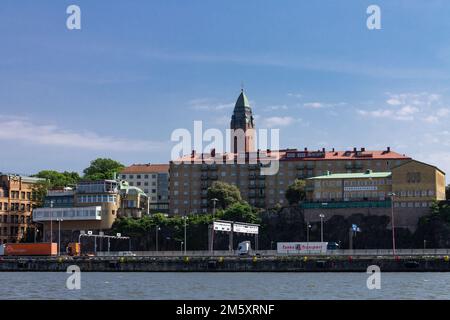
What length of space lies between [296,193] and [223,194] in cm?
1782

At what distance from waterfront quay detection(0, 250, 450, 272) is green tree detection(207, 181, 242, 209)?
6432 cm

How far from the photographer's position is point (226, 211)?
168000 millimetres

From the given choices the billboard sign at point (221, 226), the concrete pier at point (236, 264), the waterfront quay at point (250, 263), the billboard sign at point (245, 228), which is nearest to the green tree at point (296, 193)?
the billboard sign at point (245, 228)

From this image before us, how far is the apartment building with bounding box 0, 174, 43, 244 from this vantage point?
179625 millimetres

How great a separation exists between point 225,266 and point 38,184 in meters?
93.2

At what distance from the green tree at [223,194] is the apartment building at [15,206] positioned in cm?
4302

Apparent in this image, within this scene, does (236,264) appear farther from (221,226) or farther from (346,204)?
(346,204)

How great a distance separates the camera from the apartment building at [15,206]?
7072 inches

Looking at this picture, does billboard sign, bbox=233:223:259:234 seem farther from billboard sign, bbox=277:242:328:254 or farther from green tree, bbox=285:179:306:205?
green tree, bbox=285:179:306:205

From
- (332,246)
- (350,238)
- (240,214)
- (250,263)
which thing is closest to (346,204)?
(350,238)

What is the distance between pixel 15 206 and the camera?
184000 mm

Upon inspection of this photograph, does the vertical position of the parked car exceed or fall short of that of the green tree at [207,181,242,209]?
it falls short

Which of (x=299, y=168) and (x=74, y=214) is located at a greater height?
(x=299, y=168)

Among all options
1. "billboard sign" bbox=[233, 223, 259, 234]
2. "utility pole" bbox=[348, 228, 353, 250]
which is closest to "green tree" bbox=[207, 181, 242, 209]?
"billboard sign" bbox=[233, 223, 259, 234]
